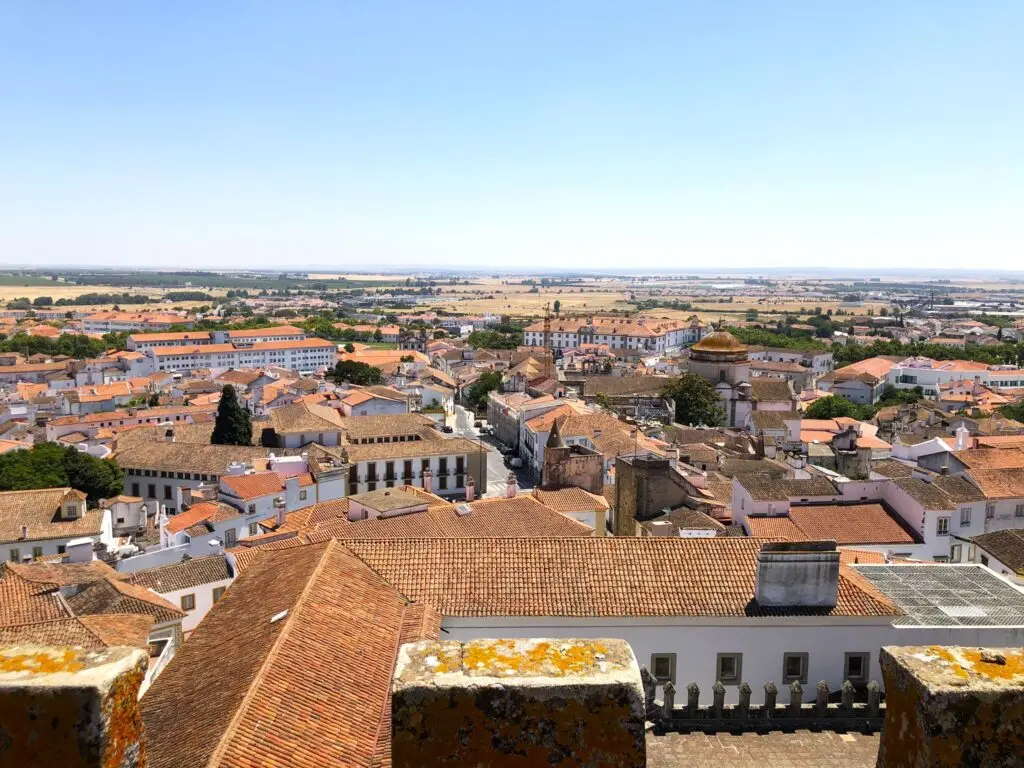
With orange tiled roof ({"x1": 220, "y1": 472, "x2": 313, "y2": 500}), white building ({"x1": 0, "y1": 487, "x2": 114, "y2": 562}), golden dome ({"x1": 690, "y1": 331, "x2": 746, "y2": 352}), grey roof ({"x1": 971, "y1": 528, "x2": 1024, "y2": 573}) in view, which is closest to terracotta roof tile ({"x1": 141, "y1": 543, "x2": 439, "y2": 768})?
orange tiled roof ({"x1": 220, "y1": 472, "x2": 313, "y2": 500})

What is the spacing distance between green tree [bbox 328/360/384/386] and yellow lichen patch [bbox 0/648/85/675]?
80797mm

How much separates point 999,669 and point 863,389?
88721 millimetres

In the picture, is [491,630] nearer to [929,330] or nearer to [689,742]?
[689,742]

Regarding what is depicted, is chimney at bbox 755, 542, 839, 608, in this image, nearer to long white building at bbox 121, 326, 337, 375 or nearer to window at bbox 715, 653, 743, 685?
window at bbox 715, 653, 743, 685

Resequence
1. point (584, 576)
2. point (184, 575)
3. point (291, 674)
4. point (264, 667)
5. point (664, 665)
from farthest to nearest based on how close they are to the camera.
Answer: point (184, 575), point (584, 576), point (664, 665), point (291, 674), point (264, 667)

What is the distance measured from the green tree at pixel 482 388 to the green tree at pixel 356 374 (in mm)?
11377

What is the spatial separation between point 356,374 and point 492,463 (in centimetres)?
3356

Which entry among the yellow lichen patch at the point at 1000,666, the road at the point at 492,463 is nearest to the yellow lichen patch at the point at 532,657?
the yellow lichen patch at the point at 1000,666

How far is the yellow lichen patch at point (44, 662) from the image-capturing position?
3.46 m

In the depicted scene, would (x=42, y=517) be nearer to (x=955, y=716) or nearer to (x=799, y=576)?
(x=799, y=576)

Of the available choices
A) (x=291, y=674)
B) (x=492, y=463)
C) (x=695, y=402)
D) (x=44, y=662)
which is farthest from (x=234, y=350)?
(x=44, y=662)

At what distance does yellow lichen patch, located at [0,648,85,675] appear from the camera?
11.3 ft

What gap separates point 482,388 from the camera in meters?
79.3

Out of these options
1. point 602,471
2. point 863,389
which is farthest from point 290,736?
point 863,389
